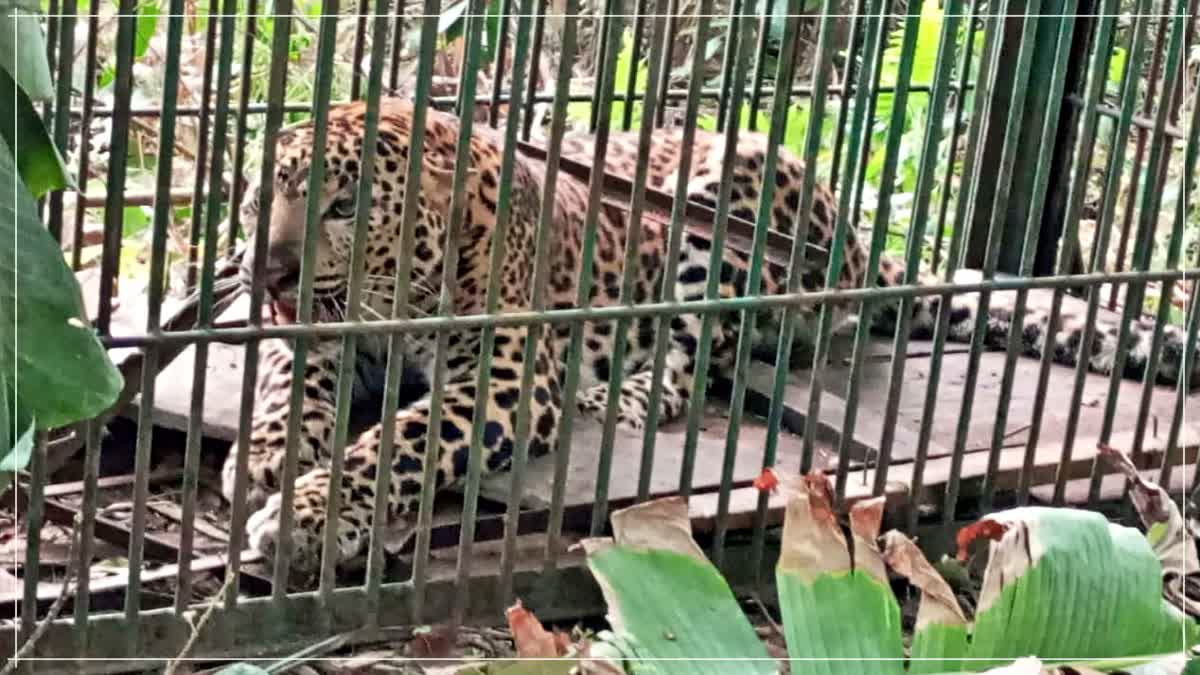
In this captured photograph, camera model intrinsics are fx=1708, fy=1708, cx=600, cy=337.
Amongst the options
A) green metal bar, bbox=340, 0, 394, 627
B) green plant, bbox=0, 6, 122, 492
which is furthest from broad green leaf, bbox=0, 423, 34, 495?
green metal bar, bbox=340, 0, 394, 627

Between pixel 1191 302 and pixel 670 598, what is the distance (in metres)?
1.45

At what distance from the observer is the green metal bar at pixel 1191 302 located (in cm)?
289

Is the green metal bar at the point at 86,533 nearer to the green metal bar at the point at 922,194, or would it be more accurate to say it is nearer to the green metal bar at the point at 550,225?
the green metal bar at the point at 550,225

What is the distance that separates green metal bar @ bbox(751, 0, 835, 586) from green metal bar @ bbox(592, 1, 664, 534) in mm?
257

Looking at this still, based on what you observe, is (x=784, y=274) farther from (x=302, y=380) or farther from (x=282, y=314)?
(x=302, y=380)

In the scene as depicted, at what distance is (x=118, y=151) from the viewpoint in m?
2.29

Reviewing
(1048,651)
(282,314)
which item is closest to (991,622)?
(1048,651)

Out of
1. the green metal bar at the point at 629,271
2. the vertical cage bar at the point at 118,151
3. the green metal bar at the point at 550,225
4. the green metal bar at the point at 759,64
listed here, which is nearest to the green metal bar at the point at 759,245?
the green metal bar at the point at 629,271

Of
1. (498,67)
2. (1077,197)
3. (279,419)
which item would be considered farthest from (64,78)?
(1077,197)

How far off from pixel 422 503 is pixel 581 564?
0.39 meters

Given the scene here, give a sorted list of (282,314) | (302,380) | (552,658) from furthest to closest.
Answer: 1. (282,314)
2. (302,380)
3. (552,658)

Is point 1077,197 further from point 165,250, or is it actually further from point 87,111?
point 87,111

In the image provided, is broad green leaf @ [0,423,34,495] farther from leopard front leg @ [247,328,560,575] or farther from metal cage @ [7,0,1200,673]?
leopard front leg @ [247,328,560,575]

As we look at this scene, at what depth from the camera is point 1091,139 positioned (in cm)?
299
